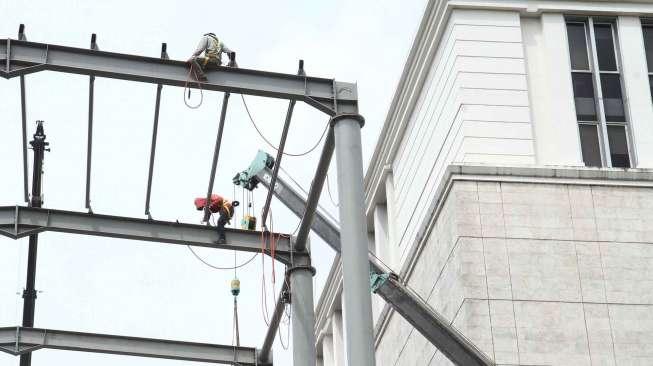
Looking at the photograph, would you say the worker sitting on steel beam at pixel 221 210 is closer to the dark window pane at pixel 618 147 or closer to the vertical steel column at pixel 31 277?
the vertical steel column at pixel 31 277

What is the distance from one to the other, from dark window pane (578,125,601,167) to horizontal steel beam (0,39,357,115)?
11.1 metres

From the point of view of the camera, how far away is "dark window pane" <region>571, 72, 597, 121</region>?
34.8m

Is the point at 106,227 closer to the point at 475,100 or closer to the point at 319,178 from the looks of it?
the point at 319,178

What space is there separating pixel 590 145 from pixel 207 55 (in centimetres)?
1299

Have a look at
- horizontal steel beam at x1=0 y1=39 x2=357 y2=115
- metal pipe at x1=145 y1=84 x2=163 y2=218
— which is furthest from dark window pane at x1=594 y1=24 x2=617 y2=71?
metal pipe at x1=145 y1=84 x2=163 y2=218

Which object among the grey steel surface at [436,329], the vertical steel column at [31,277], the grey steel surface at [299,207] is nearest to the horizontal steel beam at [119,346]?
the vertical steel column at [31,277]

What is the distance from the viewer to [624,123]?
34906 millimetres

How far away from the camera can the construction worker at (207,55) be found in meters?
24.9

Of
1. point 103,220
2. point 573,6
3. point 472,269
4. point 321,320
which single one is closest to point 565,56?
point 573,6

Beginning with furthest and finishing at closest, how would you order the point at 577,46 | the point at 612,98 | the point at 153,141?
the point at 577,46, the point at 612,98, the point at 153,141

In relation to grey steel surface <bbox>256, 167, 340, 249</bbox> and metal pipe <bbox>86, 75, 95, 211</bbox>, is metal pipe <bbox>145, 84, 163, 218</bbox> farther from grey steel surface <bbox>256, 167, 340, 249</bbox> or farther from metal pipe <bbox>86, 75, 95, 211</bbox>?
grey steel surface <bbox>256, 167, 340, 249</bbox>

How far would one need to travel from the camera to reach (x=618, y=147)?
34656mm

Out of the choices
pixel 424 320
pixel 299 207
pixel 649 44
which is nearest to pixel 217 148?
pixel 424 320

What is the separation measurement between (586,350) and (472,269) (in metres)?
3.19
